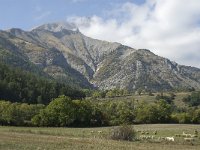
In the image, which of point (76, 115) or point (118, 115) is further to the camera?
point (118, 115)

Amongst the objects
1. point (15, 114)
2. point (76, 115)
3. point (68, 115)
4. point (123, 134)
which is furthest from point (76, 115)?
point (123, 134)

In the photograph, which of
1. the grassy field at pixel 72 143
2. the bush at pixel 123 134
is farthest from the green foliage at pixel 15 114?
the bush at pixel 123 134

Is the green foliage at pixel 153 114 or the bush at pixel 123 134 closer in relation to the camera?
the bush at pixel 123 134

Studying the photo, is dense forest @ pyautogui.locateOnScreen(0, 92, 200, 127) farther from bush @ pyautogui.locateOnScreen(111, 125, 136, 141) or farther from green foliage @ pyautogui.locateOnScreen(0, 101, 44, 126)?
bush @ pyautogui.locateOnScreen(111, 125, 136, 141)

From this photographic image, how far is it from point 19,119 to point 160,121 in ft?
225

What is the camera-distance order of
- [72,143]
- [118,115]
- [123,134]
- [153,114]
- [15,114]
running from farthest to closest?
→ [153,114]
[118,115]
[15,114]
[123,134]
[72,143]

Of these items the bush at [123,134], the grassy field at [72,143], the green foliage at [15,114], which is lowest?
the grassy field at [72,143]

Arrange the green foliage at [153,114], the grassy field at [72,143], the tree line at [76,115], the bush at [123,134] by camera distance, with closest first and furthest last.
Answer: the grassy field at [72,143] < the bush at [123,134] < the tree line at [76,115] < the green foliage at [153,114]

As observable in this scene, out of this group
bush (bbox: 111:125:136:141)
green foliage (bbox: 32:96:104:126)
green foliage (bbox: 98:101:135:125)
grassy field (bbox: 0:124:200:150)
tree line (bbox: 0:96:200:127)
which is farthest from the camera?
green foliage (bbox: 98:101:135:125)

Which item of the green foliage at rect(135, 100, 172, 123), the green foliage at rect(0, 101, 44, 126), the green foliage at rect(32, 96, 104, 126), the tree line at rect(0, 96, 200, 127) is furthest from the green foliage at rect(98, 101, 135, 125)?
the green foliage at rect(0, 101, 44, 126)

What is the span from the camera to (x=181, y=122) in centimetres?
18175

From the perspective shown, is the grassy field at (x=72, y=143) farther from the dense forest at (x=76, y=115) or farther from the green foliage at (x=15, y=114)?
the green foliage at (x=15, y=114)

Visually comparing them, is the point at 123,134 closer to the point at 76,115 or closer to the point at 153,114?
the point at 76,115

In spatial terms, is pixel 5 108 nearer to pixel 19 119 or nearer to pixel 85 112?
pixel 19 119
